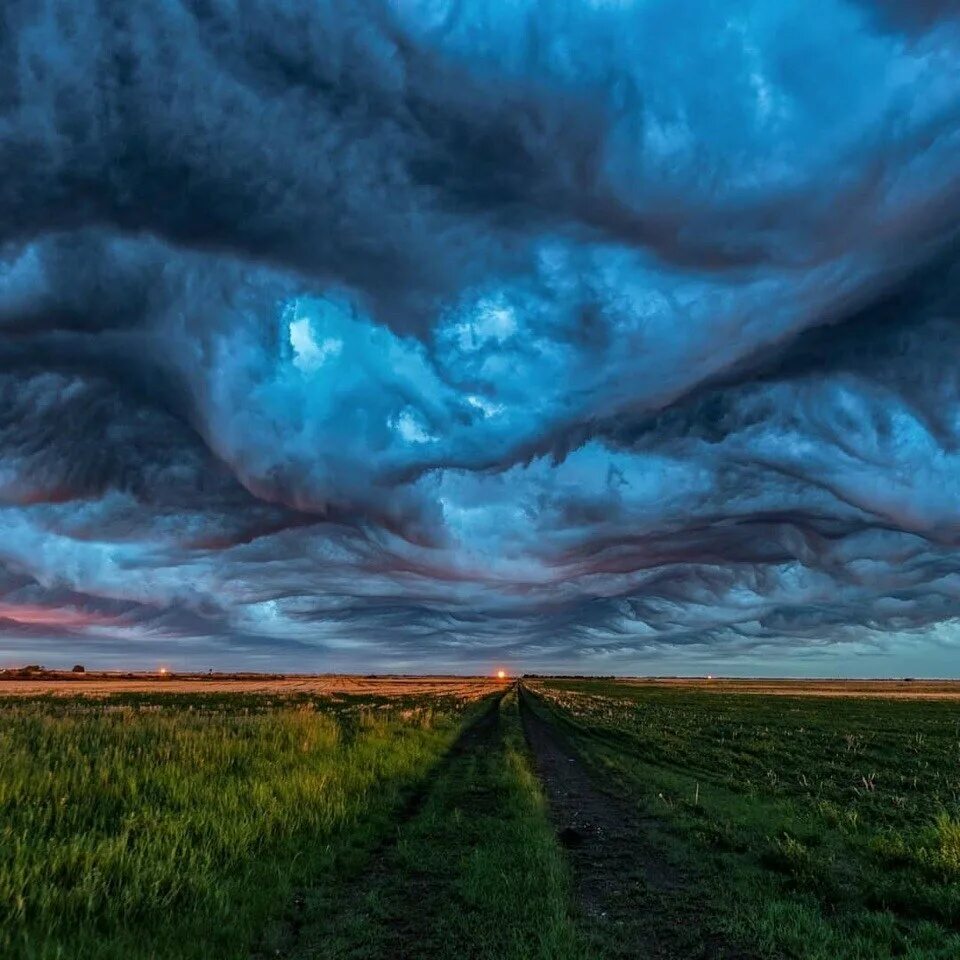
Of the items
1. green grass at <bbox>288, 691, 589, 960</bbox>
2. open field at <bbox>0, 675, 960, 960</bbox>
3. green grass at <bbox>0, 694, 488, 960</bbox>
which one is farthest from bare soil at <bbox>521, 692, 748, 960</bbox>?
green grass at <bbox>0, 694, 488, 960</bbox>

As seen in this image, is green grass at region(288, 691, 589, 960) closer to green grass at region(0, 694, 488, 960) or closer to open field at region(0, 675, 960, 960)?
open field at region(0, 675, 960, 960)

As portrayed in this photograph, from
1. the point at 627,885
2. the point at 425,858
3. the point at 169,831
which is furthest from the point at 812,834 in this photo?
the point at 169,831

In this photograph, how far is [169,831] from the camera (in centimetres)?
970

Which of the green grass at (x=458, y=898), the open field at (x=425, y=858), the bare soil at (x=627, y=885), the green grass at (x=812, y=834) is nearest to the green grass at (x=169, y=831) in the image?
the open field at (x=425, y=858)

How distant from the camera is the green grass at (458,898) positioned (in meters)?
7.25

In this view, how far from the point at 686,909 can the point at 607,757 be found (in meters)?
16.9

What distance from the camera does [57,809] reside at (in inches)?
399

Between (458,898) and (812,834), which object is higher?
(458,898)

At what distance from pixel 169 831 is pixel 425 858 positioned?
408 centimetres

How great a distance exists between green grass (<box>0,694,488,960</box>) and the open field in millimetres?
46

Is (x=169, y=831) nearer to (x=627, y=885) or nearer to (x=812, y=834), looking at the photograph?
(x=627, y=885)

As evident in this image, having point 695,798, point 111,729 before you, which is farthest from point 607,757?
point 111,729

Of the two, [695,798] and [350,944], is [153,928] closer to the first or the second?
[350,944]

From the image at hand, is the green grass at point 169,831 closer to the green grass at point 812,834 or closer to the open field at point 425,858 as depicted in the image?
the open field at point 425,858
